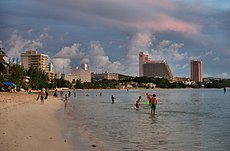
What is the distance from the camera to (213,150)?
12.7m

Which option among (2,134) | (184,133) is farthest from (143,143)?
(2,134)

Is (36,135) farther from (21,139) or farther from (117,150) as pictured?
(117,150)

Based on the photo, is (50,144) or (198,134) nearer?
(50,144)

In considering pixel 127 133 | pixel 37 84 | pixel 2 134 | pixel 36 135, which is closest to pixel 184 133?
pixel 127 133

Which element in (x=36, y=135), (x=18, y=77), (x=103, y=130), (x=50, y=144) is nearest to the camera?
(x=50, y=144)

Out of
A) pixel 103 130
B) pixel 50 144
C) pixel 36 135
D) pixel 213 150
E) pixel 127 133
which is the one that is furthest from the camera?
pixel 103 130

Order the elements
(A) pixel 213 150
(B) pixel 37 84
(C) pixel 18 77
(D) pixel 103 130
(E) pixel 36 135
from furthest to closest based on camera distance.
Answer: (B) pixel 37 84 → (C) pixel 18 77 → (D) pixel 103 130 → (E) pixel 36 135 → (A) pixel 213 150

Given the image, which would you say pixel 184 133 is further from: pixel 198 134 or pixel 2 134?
pixel 2 134

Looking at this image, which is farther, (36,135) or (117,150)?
(36,135)

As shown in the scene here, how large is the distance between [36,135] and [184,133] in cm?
792

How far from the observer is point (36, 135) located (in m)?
13.6

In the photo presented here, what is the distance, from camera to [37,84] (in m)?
128

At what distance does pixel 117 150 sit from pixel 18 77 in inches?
3424

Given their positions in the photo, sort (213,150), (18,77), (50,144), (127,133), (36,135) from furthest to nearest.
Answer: (18,77) → (127,133) → (36,135) → (213,150) → (50,144)
